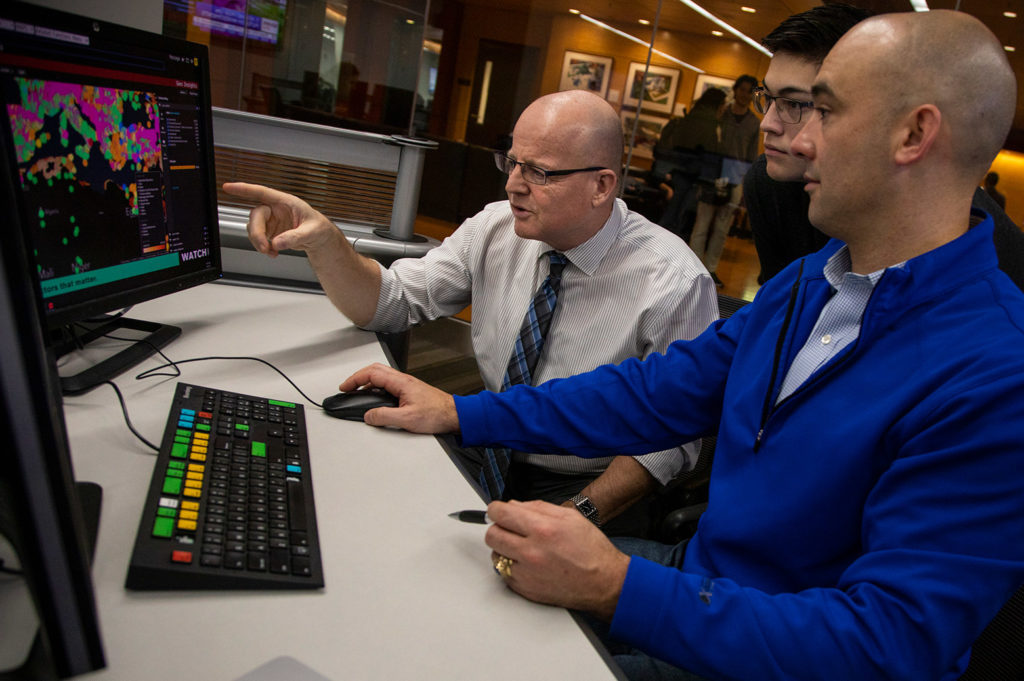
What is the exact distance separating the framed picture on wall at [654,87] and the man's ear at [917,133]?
4.65 m

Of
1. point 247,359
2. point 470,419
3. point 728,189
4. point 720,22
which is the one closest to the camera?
point 470,419

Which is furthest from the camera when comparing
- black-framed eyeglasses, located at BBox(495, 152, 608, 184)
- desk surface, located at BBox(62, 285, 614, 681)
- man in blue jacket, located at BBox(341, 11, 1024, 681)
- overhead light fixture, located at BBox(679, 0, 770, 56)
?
overhead light fixture, located at BBox(679, 0, 770, 56)

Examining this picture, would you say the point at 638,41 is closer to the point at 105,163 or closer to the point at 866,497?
the point at 105,163

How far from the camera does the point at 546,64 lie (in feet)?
20.1

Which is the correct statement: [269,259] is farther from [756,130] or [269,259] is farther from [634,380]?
[756,130]

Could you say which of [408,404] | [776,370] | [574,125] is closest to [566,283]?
[574,125]

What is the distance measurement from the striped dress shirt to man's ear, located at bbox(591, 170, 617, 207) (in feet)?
0.19

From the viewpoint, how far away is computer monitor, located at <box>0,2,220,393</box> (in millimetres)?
979

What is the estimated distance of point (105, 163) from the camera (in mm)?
1122

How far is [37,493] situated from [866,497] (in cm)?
86

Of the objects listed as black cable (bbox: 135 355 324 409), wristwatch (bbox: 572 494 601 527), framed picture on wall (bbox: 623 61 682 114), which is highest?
framed picture on wall (bbox: 623 61 682 114)

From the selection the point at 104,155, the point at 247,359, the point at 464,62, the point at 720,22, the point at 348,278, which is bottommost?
the point at 247,359

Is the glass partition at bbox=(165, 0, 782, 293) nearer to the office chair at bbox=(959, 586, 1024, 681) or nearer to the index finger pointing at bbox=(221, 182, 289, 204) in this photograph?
the index finger pointing at bbox=(221, 182, 289, 204)

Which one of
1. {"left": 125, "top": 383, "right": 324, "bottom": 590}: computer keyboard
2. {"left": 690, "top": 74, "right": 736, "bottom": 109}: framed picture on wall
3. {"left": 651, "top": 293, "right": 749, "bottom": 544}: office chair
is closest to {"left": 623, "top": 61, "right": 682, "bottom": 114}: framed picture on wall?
{"left": 690, "top": 74, "right": 736, "bottom": 109}: framed picture on wall
